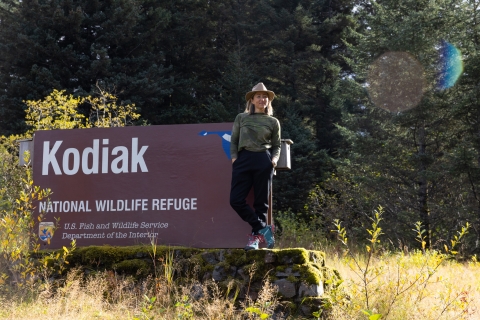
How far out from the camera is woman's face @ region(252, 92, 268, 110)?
6.68 meters

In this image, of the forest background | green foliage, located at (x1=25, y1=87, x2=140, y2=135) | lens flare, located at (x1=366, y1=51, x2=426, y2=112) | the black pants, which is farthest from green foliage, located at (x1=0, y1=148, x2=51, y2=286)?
lens flare, located at (x1=366, y1=51, x2=426, y2=112)

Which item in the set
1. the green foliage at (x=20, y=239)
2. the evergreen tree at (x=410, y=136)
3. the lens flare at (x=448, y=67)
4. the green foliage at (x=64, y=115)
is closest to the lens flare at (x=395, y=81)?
the evergreen tree at (x=410, y=136)

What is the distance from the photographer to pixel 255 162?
256 inches

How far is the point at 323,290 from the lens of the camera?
21.3ft

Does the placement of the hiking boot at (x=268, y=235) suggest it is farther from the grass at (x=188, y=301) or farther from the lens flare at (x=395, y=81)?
the lens flare at (x=395, y=81)

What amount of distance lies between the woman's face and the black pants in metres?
0.53

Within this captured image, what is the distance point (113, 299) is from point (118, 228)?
110 cm

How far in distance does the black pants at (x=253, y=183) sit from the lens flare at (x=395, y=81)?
29.9ft

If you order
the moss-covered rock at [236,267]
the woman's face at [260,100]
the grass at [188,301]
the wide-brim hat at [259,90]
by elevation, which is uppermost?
the wide-brim hat at [259,90]

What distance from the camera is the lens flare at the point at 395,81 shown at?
583 inches

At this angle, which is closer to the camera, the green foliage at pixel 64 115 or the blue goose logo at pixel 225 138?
the blue goose logo at pixel 225 138

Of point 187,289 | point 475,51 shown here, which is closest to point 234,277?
point 187,289

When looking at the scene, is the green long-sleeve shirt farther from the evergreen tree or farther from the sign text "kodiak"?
the evergreen tree

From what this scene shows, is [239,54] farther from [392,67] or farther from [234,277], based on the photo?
[234,277]
